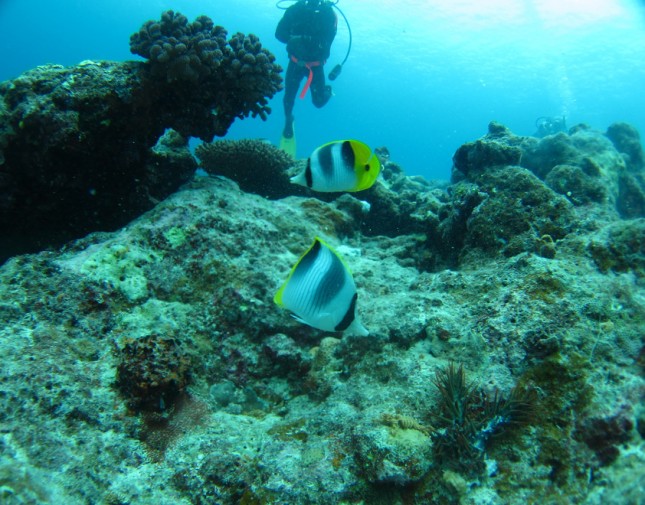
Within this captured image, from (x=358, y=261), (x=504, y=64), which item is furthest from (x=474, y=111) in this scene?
(x=358, y=261)

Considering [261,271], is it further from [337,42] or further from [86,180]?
[337,42]

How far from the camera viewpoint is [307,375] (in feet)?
9.34

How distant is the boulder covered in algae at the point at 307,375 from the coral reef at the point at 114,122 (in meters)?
1.09

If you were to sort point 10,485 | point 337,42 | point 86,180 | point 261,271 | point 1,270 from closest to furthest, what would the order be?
1. point 10,485
2. point 1,270
3. point 261,271
4. point 86,180
5. point 337,42

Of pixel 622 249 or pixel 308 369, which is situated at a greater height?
pixel 622 249

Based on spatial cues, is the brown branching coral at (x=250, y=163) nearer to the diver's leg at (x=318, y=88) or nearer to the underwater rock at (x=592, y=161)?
the underwater rock at (x=592, y=161)

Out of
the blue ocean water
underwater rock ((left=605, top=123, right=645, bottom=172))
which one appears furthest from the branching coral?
the blue ocean water

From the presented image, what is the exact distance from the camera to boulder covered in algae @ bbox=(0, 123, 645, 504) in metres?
1.88

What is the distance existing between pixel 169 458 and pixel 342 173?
7.06ft

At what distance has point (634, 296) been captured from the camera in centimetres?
262

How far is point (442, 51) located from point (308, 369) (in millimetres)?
72781

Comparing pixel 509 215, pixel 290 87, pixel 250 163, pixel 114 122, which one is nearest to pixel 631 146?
pixel 509 215

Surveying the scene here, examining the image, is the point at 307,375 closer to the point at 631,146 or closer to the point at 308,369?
the point at 308,369

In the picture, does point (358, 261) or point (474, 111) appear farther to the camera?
point (474, 111)
